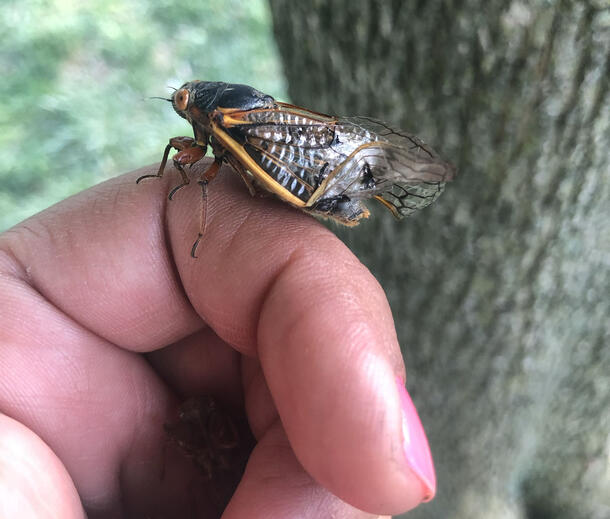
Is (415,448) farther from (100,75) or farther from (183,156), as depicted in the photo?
(100,75)

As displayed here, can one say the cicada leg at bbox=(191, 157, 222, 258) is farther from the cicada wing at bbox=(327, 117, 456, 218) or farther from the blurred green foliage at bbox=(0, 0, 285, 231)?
the blurred green foliage at bbox=(0, 0, 285, 231)

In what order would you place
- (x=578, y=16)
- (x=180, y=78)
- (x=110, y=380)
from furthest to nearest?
(x=180, y=78)
(x=110, y=380)
(x=578, y=16)

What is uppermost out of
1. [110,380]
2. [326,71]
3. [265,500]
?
[326,71]

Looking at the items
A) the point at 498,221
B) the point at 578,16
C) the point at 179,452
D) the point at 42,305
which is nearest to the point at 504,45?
the point at 578,16

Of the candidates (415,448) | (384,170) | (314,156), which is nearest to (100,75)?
(314,156)

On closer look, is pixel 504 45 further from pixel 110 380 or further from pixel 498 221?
pixel 110 380


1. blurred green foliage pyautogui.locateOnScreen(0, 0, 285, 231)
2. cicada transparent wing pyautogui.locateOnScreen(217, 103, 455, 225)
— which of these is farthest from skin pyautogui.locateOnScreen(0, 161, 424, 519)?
blurred green foliage pyautogui.locateOnScreen(0, 0, 285, 231)

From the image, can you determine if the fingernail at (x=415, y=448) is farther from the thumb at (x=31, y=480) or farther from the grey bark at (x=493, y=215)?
the thumb at (x=31, y=480)
